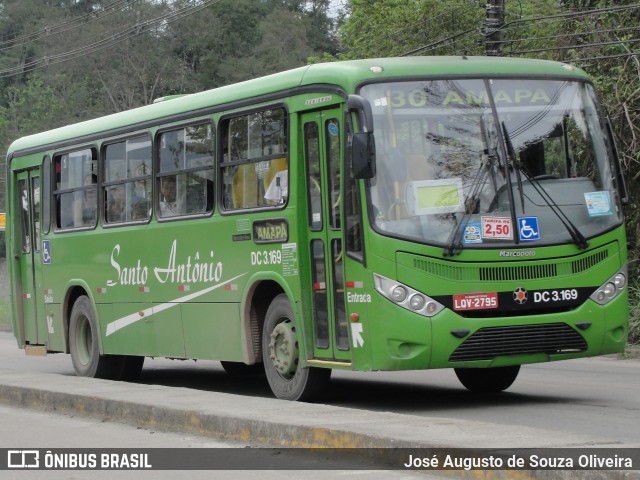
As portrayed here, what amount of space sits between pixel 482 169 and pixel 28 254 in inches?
357

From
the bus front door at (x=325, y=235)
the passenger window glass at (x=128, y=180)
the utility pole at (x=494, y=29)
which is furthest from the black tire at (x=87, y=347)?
the utility pole at (x=494, y=29)

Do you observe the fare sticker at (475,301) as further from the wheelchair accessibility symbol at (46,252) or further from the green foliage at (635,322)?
the green foliage at (635,322)

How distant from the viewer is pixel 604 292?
1144 centimetres

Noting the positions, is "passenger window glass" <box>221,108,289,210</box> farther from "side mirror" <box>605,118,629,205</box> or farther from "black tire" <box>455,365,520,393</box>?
"side mirror" <box>605,118,629,205</box>

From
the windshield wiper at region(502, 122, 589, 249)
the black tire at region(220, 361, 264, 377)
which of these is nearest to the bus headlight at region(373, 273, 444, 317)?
the windshield wiper at region(502, 122, 589, 249)

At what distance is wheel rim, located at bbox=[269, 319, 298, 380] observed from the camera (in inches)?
479

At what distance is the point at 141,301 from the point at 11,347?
479 inches

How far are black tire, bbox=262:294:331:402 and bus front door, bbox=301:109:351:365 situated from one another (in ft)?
1.16

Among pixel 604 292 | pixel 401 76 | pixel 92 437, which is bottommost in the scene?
pixel 92 437

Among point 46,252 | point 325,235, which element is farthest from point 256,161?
point 46,252

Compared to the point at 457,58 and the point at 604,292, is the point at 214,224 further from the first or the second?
the point at 604,292

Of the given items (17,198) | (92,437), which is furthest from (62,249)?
(92,437)

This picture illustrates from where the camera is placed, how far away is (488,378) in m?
13.0

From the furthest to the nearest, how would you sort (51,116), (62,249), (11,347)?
(51,116)
(11,347)
(62,249)
